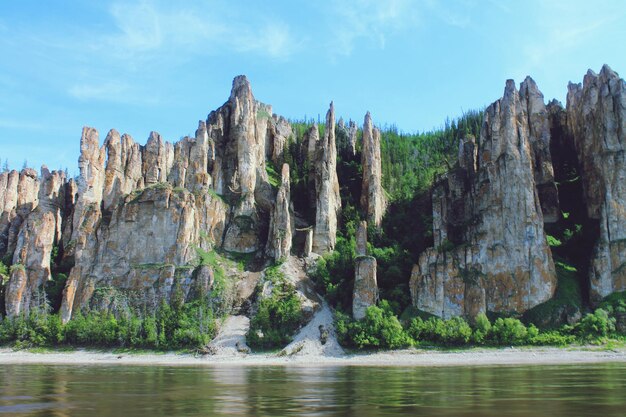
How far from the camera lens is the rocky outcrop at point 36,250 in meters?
111

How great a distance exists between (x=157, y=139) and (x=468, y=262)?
7619 cm

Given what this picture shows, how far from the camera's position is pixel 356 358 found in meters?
88.5

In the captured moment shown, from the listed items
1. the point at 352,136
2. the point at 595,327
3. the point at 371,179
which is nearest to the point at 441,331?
the point at 595,327

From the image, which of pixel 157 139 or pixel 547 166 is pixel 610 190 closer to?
pixel 547 166

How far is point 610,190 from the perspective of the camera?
330 ft

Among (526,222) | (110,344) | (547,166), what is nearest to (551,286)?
Answer: (526,222)

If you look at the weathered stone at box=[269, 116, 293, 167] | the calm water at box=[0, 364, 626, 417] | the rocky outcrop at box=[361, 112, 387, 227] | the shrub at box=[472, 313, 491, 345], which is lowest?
the calm water at box=[0, 364, 626, 417]

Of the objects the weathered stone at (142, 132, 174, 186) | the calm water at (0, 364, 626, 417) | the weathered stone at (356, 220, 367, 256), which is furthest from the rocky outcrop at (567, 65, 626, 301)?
the weathered stone at (142, 132, 174, 186)

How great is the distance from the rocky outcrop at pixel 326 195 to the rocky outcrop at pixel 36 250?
2143 inches

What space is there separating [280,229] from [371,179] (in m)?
25.9

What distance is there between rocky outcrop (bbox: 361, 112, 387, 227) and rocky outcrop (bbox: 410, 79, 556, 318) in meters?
18.2

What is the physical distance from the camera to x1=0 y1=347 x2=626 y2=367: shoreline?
77.7 m

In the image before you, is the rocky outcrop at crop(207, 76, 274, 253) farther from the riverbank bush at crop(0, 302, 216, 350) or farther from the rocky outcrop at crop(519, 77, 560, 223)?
the rocky outcrop at crop(519, 77, 560, 223)

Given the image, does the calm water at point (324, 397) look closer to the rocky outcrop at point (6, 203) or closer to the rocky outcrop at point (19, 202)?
the rocky outcrop at point (19, 202)
